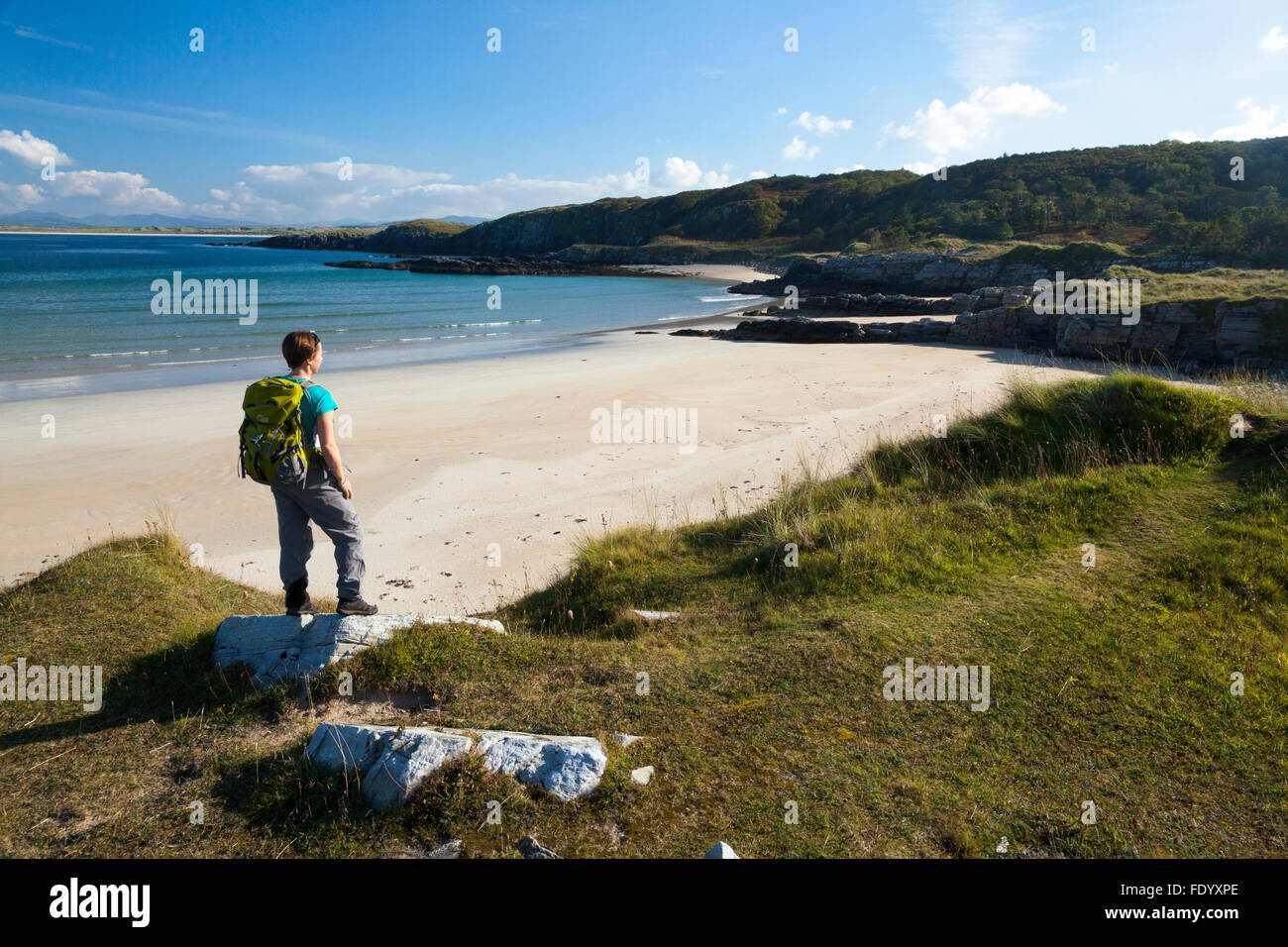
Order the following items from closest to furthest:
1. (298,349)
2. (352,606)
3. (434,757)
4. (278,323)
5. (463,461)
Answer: (434,757)
(298,349)
(352,606)
(463,461)
(278,323)

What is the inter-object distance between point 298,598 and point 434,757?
7.63ft

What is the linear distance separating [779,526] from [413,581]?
4177mm

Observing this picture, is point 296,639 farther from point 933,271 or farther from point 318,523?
point 933,271

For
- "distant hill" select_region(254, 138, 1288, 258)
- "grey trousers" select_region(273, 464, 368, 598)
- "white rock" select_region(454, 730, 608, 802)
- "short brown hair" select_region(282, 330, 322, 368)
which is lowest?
"white rock" select_region(454, 730, 608, 802)

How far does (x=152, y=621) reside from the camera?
5.92 metres

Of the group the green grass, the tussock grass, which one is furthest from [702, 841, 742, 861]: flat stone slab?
the tussock grass

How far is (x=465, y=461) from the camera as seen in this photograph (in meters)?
13.1

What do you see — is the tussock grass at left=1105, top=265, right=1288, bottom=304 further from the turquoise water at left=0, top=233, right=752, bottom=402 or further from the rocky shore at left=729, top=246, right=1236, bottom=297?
the turquoise water at left=0, top=233, right=752, bottom=402

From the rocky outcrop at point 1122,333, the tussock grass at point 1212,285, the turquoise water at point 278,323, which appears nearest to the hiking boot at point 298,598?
the turquoise water at point 278,323

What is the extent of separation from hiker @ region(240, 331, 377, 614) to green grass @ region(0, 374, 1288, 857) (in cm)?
79

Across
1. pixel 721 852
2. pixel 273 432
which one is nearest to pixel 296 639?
pixel 273 432

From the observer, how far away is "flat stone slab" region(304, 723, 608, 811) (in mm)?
3773
